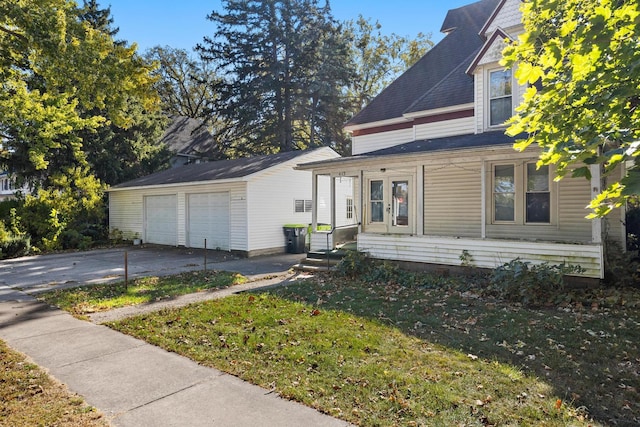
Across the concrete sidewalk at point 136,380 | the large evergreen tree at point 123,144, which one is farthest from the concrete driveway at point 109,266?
the large evergreen tree at point 123,144

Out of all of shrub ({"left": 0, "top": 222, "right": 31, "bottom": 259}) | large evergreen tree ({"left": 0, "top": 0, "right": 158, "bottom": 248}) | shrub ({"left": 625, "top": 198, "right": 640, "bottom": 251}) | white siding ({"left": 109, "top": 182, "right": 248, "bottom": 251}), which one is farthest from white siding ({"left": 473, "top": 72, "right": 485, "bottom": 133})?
shrub ({"left": 0, "top": 222, "right": 31, "bottom": 259})

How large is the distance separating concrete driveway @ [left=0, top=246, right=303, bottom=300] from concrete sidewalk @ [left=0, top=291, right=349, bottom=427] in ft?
15.5

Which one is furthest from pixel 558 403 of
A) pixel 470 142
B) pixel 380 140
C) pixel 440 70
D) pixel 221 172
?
pixel 221 172

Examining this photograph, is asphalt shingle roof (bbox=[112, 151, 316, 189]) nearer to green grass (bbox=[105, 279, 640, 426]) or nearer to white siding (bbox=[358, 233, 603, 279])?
white siding (bbox=[358, 233, 603, 279])

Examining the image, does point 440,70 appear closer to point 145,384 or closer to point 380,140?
point 380,140

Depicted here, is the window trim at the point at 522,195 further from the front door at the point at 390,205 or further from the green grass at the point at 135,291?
the green grass at the point at 135,291

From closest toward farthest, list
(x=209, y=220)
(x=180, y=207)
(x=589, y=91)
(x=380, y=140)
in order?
(x=589, y=91), (x=380, y=140), (x=209, y=220), (x=180, y=207)

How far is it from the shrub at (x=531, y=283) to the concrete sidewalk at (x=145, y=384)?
5.52m

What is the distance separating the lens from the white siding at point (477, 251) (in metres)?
8.02

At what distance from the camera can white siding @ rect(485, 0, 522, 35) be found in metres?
11.1

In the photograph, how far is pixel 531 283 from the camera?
7.64 meters

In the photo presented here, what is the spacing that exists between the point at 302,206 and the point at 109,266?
25.7ft

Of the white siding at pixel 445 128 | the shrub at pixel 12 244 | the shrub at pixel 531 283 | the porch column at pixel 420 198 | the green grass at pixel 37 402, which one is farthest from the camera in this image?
the shrub at pixel 12 244

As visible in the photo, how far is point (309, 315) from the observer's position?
6652 mm
